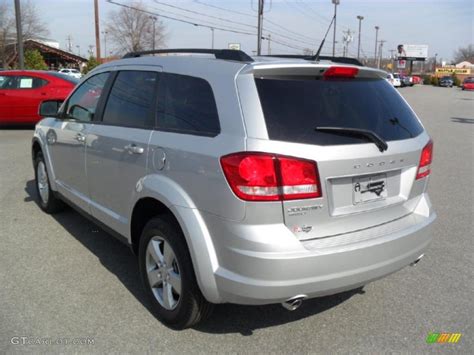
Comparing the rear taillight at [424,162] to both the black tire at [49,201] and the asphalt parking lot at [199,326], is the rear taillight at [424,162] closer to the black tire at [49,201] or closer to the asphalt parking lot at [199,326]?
the asphalt parking lot at [199,326]

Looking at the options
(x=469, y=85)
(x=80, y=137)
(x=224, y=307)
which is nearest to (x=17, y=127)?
(x=80, y=137)

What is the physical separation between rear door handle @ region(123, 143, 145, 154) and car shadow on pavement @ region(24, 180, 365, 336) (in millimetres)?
1124

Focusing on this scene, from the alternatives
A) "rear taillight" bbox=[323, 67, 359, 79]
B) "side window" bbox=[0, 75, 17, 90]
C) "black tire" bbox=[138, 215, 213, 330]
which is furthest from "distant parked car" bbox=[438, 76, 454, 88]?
"black tire" bbox=[138, 215, 213, 330]

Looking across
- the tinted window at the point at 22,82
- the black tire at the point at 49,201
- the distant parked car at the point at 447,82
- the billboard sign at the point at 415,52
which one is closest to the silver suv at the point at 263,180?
the black tire at the point at 49,201

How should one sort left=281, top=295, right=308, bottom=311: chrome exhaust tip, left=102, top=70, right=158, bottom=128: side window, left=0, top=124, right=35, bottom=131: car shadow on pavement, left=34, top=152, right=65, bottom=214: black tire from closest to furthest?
left=281, top=295, right=308, bottom=311: chrome exhaust tip, left=102, top=70, right=158, bottom=128: side window, left=34, top=152, right=65, bottom=214: black tire, left=0, top=124, right=35, bottom=131: car shadow on pavement

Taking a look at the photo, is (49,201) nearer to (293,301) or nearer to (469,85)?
(293,301)

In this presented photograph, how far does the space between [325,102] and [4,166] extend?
7.30m

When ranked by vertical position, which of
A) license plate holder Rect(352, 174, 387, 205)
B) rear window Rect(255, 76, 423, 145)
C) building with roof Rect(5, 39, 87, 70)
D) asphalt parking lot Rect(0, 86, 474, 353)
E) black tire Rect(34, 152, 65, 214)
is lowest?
asphalt parking lot Rect(0, 86, 474, 353)

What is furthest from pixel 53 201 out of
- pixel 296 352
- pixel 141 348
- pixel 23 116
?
pixel 23 116

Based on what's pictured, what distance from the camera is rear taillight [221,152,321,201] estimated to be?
106 inches

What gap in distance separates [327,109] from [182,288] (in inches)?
56.8

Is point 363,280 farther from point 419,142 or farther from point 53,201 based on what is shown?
point 53,201

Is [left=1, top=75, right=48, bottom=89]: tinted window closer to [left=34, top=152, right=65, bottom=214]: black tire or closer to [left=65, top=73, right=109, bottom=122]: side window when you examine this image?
[left=34, top=152, right=65, bottom=214]: black tire

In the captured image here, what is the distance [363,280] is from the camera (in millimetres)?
2992
